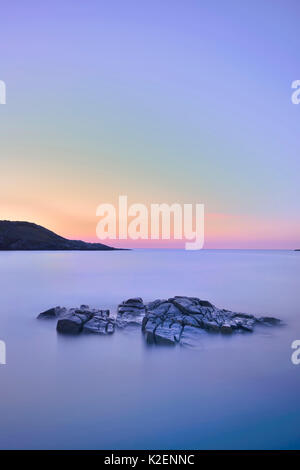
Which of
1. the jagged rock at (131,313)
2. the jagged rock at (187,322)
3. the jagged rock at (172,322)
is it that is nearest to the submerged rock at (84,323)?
the jagged rock at (172,322)

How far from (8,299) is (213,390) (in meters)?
15.8

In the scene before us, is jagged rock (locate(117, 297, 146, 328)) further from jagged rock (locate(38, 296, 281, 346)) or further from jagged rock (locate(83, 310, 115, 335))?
jagged rock (locate(83, 310, 115, 335))

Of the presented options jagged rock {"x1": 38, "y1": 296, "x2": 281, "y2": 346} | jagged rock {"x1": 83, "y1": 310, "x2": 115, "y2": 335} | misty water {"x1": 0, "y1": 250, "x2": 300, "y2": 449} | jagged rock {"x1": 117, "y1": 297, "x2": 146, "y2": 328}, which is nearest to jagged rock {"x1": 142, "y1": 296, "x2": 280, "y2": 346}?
jagged rock {"x1": 38, "y1": 296, "x2": 281, "y2": 346}

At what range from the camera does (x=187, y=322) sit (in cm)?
1116

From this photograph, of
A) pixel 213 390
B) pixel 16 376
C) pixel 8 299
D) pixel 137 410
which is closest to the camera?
pixel 137 410

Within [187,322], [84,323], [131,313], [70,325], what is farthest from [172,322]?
[70,325]

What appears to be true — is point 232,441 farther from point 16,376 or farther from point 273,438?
point 16,376

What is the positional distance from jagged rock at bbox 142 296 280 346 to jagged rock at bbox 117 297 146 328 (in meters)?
0.65

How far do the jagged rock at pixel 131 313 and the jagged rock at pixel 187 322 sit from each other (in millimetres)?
648

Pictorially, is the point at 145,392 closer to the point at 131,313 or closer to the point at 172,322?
the point at 172,322

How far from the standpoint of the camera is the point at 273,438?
569cm

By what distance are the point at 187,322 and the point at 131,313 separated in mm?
3230

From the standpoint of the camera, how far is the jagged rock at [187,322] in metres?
10.2
